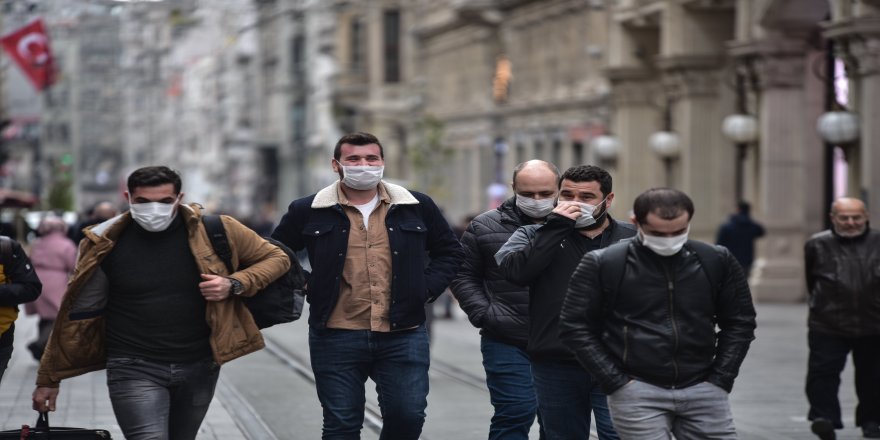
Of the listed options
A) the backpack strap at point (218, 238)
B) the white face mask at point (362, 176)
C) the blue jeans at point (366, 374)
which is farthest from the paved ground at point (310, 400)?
the backpack strap at point (218, 238)

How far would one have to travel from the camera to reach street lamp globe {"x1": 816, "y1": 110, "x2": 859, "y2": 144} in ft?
81.2

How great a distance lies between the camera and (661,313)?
22.7 feet

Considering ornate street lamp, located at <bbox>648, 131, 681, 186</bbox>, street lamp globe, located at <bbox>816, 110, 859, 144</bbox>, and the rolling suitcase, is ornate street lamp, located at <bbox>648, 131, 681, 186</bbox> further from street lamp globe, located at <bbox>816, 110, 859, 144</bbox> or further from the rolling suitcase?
the rolling suitcase

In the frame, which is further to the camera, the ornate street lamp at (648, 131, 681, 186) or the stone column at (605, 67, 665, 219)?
the stone column at (605, 67, 665, 219)

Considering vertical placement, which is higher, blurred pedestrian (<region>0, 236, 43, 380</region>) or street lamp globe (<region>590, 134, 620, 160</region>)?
blurred pedestrian (<region>0, 236, 43, 380</region>)

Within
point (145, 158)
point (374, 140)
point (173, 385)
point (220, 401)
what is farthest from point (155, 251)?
point (145, 158)

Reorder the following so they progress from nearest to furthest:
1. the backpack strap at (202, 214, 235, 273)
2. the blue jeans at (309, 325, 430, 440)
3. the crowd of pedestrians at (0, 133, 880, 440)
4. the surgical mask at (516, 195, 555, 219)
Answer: the crowd of pedestrians at (0, 133, 880, 440)
the backpack strap at (202, 214, 235, 273)
the blue jeans at (309, 325, 430, 440)
the surgical mask at (516, 195, 555, 219)

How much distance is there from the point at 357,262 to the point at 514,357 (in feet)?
3.43

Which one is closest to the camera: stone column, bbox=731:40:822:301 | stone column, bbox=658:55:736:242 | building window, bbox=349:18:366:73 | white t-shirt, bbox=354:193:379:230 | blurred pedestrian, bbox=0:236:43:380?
white t-shirt, bbox=354:193:379:230

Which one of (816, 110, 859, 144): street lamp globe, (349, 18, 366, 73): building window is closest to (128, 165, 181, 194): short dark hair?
(816, 110, 859, 144): street lamp globe

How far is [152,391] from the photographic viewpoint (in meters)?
7.77

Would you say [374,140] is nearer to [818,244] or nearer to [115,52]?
[818,244]

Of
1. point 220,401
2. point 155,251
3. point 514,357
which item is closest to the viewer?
point 155,251

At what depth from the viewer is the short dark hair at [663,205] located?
6828mm
